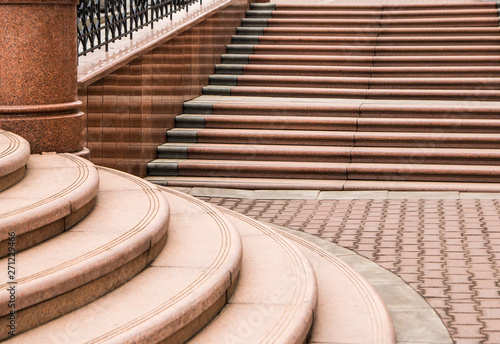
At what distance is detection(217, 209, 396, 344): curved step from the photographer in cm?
379

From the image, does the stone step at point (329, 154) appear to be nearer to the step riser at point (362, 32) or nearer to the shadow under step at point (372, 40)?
the shadow under step at point (372, 40)

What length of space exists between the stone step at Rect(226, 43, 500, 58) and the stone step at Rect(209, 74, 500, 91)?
2.28 feet

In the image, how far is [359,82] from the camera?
10188 millimetres

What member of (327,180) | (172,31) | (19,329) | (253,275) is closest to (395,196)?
(327,180)

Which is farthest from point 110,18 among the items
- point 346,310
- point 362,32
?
point 346,310

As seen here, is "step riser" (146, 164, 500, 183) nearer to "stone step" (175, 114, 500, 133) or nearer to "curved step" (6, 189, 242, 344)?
"stone step" (175, 114, 500, 133)

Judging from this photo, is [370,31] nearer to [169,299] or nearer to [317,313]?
[317,313]

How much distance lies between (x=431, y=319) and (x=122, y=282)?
68.8 inches

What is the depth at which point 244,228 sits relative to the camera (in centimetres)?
520

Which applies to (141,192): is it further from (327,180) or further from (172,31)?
(172,31)

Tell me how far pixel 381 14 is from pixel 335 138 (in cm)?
381

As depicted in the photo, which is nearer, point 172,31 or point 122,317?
point 122,317

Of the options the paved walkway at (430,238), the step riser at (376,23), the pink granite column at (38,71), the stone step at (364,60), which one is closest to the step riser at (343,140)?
the paved walkway at (430,238)

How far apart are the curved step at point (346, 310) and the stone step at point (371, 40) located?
6.64 metres
